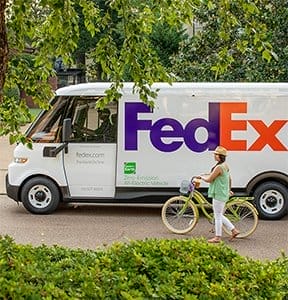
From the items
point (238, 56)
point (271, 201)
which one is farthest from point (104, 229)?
point (238, 56)

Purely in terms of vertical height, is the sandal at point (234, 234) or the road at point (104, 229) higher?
Result: the sandal at point (234, 234)

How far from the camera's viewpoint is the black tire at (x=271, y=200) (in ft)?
36.2

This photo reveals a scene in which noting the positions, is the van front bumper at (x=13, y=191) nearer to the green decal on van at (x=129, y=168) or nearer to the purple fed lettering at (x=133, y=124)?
the green decal on van at (x=129, y=168)

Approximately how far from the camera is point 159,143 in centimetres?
1102

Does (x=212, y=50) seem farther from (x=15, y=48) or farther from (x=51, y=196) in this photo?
(x=15, y=48)

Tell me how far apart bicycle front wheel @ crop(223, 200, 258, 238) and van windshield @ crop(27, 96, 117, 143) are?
264cm

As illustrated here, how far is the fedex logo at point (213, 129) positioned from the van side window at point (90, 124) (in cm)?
49

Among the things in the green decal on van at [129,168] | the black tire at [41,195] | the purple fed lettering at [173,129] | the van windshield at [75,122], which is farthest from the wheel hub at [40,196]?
the purple fed lettering at [173,129]

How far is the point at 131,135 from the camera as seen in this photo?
11.1 m

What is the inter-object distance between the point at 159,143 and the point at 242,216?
6.78 feet

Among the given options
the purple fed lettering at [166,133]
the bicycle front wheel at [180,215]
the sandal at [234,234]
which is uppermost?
the purple fed lettering at [166,133]

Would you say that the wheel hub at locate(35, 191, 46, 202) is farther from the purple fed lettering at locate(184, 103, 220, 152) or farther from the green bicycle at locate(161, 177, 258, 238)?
the purple fed lettering at locate(184, 103, 220, 152)

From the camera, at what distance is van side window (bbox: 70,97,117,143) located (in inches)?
440

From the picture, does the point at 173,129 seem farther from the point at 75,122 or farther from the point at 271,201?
the point at 271,201
